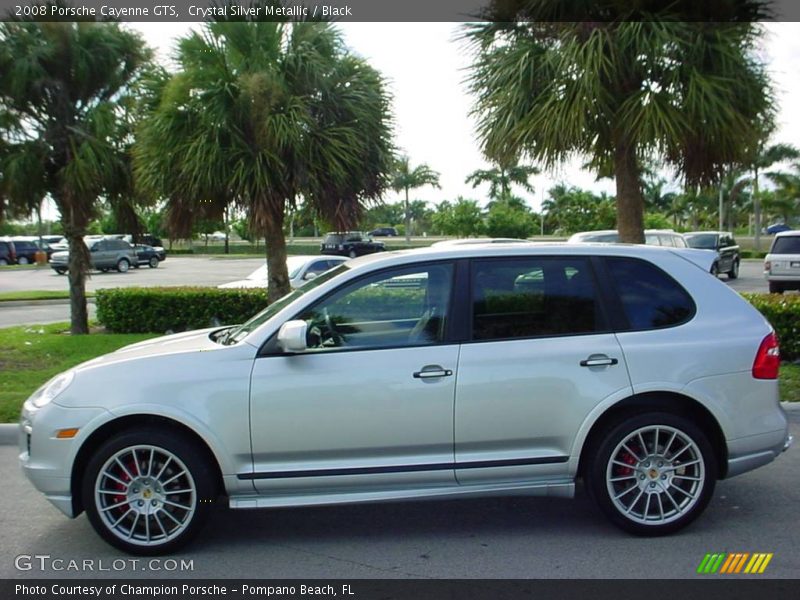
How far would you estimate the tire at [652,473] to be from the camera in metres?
4.66

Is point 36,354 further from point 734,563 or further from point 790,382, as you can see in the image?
point 734,563

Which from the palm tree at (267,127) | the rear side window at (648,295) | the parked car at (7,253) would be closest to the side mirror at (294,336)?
the rear side window at (648,295)

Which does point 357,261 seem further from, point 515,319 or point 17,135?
point 17,135

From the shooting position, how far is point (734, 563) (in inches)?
170

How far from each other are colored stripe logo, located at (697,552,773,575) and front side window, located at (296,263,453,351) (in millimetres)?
1890

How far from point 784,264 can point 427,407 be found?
17.0m

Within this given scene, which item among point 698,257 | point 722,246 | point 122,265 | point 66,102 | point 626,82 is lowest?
point 122,265

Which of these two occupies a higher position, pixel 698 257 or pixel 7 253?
pixel 698 257

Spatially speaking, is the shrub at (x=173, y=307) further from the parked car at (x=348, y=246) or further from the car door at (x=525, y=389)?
the parked car at (x=348, y=246)

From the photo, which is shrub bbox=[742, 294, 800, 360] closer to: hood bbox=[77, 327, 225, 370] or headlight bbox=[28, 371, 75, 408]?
hood bbox=[77, 327, 225, 370]

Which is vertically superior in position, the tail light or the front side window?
the front side window

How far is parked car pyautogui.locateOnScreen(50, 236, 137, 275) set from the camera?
127ft

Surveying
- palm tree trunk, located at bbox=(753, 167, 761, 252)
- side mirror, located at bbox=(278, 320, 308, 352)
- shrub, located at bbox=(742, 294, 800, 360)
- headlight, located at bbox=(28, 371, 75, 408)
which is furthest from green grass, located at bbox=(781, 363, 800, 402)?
palm tree trunk, located at bbox=(753, 167, 761, 252)

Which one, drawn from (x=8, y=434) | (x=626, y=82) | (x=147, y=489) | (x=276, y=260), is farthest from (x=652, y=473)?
(x=276, y=260)
